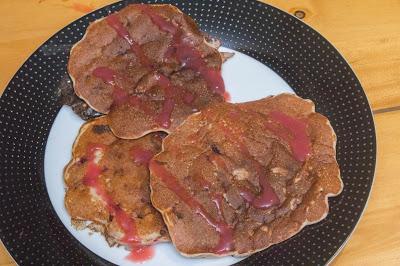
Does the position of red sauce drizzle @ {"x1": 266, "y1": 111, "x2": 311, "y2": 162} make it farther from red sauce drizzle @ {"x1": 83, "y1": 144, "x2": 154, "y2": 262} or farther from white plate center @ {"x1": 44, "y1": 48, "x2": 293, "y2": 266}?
red sauce drizzle @ {"x1": 83, "y1": 144, "x2": 154, "y2": 262}

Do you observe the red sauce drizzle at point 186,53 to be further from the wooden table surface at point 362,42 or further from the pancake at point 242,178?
the wooden table surface at point 362,42

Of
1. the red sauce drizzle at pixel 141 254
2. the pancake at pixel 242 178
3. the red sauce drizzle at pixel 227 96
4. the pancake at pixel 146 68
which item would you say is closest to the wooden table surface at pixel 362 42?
the pancake at pixel 242 178

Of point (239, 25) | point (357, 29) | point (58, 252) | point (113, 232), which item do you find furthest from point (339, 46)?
point (58, 252)

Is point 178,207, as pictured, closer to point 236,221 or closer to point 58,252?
point 236,221

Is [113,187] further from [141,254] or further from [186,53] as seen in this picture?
[186,53]

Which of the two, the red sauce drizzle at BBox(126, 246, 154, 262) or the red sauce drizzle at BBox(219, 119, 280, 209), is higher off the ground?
the red sauce drizzle at BBox(219, 119, 280, 209)

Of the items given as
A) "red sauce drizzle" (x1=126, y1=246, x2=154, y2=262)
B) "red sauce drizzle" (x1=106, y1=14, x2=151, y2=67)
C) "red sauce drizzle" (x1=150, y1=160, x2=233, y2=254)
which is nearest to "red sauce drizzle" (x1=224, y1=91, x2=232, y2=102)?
"red sauce drizzle" (x1=106, y1=14, x2=151, y2=67)

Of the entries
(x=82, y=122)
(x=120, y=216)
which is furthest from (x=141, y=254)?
(x=82, y=122)
